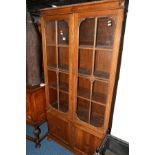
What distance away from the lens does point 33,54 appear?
6.26 feet

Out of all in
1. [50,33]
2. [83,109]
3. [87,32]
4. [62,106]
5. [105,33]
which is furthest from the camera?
[62,106]

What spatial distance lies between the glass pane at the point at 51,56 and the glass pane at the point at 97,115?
854mm

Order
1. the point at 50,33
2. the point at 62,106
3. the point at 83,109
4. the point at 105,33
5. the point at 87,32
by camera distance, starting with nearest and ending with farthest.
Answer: the point at 105,33
the point at 87,32
the point at 50,33
the point at 83,109
the point at 62,106

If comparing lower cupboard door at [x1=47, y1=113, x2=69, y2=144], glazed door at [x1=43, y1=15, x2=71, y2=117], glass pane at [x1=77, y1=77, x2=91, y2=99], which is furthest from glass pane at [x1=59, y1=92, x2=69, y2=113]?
glass pane at [x1=77, y1=77, x2=91, y2=99]

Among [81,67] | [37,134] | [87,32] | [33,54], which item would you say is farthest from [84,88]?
[37,134]

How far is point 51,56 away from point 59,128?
1.16m

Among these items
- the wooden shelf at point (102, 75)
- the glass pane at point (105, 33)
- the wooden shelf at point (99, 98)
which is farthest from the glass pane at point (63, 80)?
the glass pane at point (105, 33)

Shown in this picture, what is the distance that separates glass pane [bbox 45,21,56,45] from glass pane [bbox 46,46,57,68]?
88 mm

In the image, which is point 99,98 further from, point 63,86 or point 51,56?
point 51,56

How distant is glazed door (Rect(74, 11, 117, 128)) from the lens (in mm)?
1487

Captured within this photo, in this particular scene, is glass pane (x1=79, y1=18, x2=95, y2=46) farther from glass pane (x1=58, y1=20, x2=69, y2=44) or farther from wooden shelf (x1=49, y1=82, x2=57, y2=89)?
wooden shelf (x1=49, y1=82, x2=57, y2=89)

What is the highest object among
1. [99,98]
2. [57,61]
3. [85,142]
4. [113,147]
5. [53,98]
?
[57,61]
